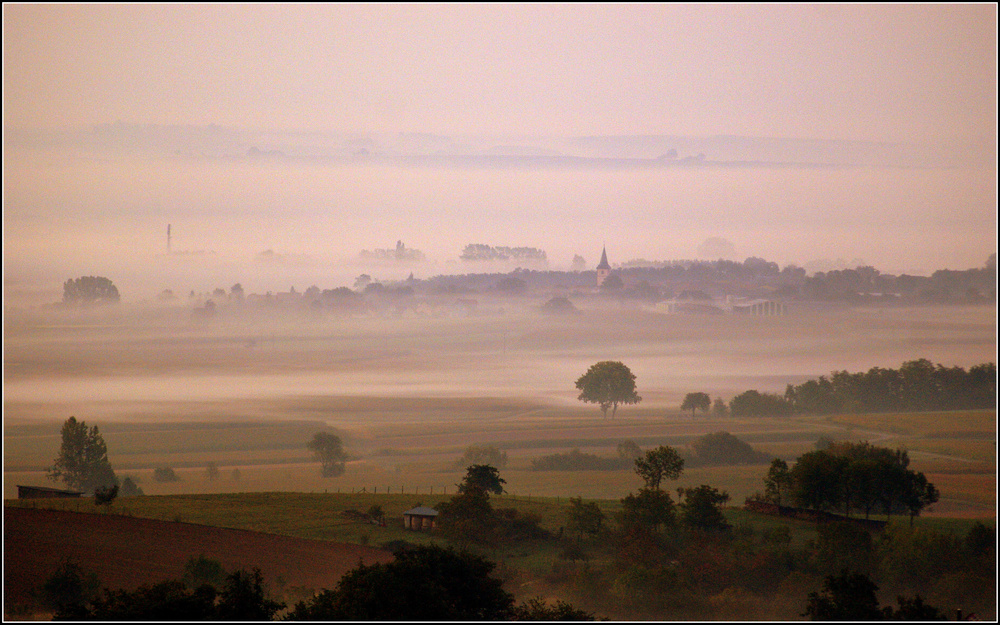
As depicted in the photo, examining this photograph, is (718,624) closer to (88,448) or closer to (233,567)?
(233,567)

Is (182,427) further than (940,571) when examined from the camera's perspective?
Yes

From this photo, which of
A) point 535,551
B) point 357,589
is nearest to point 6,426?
point 535,551

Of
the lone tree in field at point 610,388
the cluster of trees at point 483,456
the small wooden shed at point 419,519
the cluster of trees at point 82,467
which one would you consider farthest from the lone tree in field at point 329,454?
the small wooden shed at point 419,519

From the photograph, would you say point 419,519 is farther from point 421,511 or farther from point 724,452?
point 724,452

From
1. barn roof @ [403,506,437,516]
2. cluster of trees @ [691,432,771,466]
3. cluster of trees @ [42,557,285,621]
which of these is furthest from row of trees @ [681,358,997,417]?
cluster of trees @ [42,557,285,621]

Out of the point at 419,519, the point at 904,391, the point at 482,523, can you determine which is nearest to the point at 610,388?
the point at 904,391

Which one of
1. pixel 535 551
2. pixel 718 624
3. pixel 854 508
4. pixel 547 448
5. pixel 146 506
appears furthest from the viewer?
pixel 547 448

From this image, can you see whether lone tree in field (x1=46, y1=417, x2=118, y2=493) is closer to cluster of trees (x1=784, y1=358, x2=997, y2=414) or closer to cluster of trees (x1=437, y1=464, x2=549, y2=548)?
cluster of trees (x1=437, y1=464, x2=549, y2=548)

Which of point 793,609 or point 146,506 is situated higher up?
point 146,506
